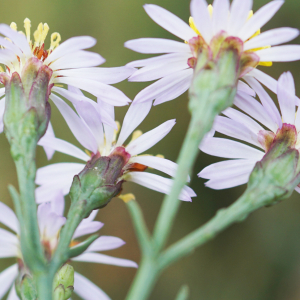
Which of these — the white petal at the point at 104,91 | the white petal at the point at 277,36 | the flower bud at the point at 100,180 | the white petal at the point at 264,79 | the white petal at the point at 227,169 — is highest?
the white petal at the point at 264,79

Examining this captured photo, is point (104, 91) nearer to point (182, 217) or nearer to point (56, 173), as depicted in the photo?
point (56, 173)

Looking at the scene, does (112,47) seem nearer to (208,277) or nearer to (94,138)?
(208,277)

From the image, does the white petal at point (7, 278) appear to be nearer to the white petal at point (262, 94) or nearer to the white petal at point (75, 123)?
the white petal at point (75, 123)

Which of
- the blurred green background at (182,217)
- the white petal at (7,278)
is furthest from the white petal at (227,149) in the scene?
the blurred green background at (182,217)

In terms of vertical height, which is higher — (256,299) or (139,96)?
(256,299)

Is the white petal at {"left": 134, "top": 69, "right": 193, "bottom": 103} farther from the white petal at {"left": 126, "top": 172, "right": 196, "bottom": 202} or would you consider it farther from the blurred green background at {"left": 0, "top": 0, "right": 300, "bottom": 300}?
the blurred green background at {"left": 0, "top": 0, "right": 300, "bottom": 300}

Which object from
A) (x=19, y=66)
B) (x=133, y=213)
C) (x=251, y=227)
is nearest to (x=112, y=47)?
(x=251, y=227)
